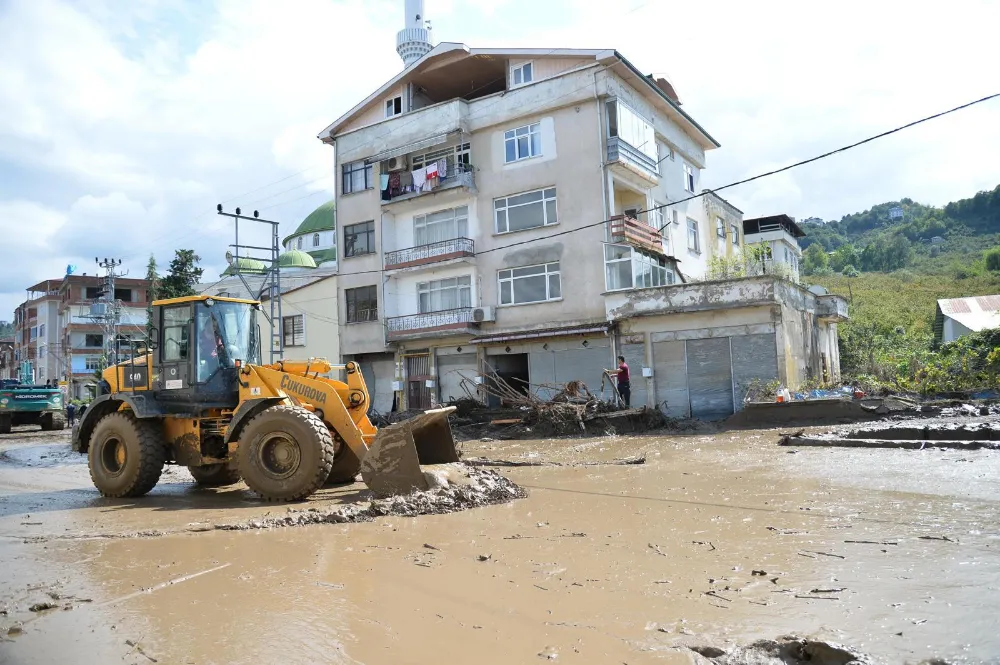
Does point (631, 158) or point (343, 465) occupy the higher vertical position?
point (631, 158)

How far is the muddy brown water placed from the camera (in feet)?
13.1

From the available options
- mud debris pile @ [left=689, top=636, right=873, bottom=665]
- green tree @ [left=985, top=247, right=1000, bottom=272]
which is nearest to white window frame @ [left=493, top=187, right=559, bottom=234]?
mud debris pile @ [left=689, top=636, right=873, bottom=665]

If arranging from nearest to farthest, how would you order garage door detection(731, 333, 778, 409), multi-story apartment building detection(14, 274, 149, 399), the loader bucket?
the loader bucket < garage door detection(731, 333, 778, 409) < multi-story apartment building detection(14, 274, 149, 399)

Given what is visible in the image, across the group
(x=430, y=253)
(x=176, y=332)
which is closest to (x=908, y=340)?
(x=430, y=253)

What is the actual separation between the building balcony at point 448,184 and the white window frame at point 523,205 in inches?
54.2

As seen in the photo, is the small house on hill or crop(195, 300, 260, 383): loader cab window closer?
crop(195, 300, 260, 383): loader cab window

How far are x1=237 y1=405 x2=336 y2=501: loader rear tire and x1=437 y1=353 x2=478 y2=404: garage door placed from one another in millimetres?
20153

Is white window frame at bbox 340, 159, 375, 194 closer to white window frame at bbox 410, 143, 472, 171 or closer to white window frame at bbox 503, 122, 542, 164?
white window frame at bbox 410, 143, 472, 171

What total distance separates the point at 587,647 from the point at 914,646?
1.70 metres

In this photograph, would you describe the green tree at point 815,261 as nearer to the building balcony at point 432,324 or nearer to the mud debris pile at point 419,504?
the building balcony at point 432,324

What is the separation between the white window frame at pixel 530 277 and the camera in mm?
27248

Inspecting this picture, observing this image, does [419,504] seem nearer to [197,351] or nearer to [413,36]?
[197,351]

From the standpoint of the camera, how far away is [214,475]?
11648 mm

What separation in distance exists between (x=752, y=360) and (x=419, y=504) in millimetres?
17150
